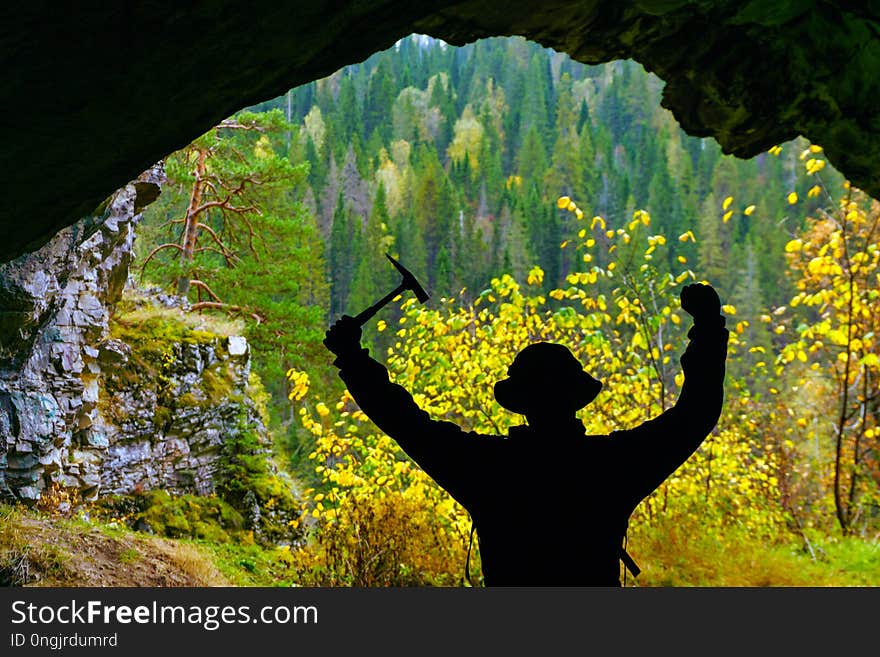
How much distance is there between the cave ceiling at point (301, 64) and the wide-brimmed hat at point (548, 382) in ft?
6.89

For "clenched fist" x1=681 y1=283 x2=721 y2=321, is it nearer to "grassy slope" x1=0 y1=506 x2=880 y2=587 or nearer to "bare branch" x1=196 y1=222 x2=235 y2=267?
"grassy slope" x1=0 y1=506 x2=880 y2=587

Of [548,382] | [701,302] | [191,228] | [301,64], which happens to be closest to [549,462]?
[548,382]

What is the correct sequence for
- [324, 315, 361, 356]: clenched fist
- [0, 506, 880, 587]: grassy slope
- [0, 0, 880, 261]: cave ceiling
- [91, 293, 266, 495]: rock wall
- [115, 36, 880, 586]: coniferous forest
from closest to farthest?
[324, 315, 361, 356]: clenched fist < [0, 0, 880, 261]: cave ceiling < [0, 506, 880, 587]: grassy slope < [115, 36, 880, 586]: coniferous forest < [91, 293, 266, 495]: rock wall

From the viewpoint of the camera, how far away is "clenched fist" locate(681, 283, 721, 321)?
1879 mm

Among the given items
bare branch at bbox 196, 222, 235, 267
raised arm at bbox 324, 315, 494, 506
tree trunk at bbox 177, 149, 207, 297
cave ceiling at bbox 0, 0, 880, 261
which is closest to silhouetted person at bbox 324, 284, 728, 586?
raised arm at bbox 324, 315, 494, 506

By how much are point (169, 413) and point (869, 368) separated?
33.8ft

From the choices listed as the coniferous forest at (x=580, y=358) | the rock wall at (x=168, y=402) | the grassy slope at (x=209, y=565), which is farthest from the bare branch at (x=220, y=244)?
the grassy slope at (x=209, y=565)

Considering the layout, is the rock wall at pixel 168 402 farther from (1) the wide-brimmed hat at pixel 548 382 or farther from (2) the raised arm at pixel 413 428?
(1) the wide-brimmed hat at pixel 548 382

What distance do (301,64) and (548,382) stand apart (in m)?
2.80

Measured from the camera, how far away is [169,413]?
35.2ft

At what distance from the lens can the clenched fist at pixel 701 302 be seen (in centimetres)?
188

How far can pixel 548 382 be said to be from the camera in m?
1.76

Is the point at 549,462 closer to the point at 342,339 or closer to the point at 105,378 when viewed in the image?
the point at 342,339
